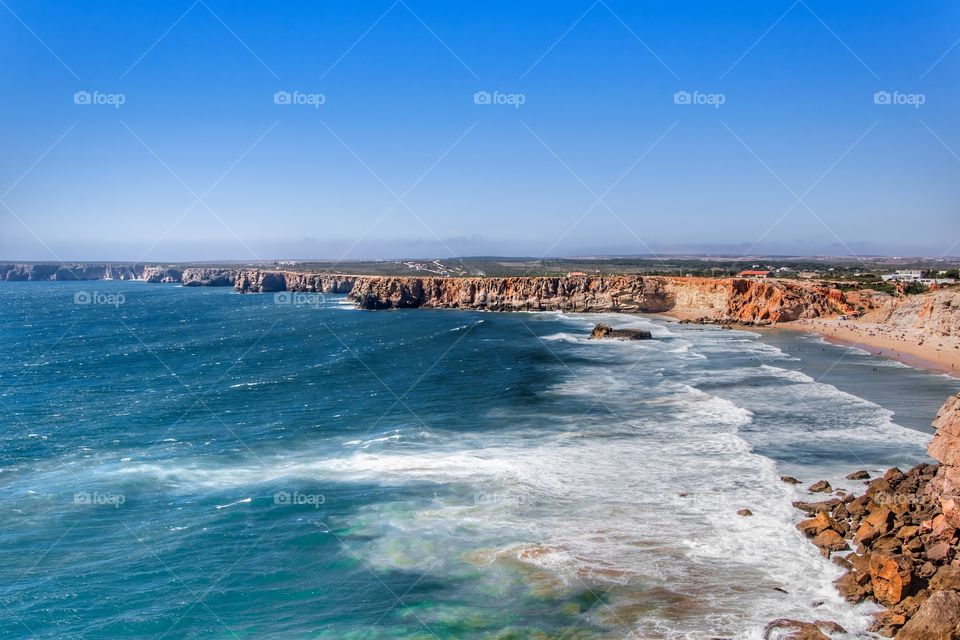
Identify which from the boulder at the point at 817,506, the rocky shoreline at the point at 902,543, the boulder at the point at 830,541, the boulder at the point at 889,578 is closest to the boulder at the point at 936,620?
the rocky shoreline at the point at 902,543

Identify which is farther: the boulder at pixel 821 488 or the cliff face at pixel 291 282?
the cliff face at pixel 291 282

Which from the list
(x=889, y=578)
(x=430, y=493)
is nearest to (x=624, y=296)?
(x=430, y=493)

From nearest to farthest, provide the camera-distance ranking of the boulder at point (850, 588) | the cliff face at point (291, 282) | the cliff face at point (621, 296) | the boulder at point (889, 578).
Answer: the boulder at point (889, 578) → the boulder at point (850, 588) → the cliff face at point (621, 296) → the cliff face at point (291, 282)

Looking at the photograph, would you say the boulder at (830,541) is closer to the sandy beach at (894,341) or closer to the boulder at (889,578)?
the boulder at (889,578)

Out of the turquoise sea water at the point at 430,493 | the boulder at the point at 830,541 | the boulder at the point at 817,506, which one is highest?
the boulder at the point at 817,506

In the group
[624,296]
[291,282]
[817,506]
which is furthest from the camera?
[291,282]

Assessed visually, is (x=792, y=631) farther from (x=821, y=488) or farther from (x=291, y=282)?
(x=291, y=282)
